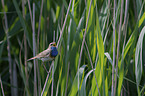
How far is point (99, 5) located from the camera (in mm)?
1212

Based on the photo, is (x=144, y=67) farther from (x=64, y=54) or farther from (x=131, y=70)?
(x=64, y=54)

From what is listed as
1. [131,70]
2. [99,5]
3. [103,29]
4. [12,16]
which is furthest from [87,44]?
[12,16]

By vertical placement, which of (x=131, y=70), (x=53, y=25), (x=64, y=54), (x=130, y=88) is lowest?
(x=130, y=88)

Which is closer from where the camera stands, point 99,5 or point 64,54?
point 64,54

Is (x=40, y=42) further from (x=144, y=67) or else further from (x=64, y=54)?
(x=144, y=67)

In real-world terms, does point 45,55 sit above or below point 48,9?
below

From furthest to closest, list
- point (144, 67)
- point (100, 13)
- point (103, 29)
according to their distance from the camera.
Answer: point (144, 67) < point (100, 13) < point (103, 29)

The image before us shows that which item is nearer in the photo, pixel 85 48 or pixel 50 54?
pixel 50 54

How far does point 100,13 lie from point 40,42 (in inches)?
14.7

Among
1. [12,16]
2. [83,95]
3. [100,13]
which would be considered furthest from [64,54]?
[12,16]

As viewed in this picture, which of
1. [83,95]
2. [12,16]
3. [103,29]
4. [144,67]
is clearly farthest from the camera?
[12,16]

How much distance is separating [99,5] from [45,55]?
469 mm

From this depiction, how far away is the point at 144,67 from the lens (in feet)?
4.29

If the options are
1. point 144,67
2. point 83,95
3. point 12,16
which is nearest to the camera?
point 83,95
